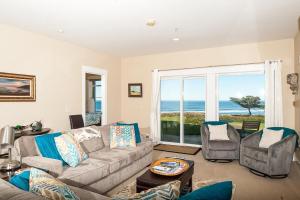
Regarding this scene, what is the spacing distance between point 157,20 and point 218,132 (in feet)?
8.80

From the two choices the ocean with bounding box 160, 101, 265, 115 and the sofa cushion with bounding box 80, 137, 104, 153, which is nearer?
the sofa cushion with bounding box 80, 137, 104, 153

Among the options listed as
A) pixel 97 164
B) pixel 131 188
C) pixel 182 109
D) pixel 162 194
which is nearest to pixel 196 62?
pixel 182 109

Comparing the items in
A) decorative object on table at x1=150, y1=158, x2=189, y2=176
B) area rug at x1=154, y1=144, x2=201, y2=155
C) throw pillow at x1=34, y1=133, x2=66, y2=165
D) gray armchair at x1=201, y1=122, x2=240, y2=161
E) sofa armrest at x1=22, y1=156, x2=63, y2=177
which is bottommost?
area rug at x1=154, y1=144, x2=201, y2=155

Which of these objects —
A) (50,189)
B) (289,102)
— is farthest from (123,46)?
(50,189)

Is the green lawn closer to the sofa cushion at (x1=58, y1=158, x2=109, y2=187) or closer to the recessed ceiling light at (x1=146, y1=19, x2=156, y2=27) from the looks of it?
the recessed ceiling light at (x1=146, y1=19, x2=156, y2=27)

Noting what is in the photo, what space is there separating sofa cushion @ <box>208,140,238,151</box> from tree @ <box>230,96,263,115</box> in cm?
150

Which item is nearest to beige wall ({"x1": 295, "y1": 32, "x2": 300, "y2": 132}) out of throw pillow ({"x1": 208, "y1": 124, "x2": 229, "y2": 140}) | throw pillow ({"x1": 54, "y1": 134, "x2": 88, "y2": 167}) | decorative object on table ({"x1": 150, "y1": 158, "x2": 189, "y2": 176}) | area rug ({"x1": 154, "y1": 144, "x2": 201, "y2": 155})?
throw pillow ({"x1": 208, "y1": 124, "x2": 229, "y2": 140})

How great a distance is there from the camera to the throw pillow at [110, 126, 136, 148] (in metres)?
3.69

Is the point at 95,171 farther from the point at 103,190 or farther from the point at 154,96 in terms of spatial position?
the point at 154,96

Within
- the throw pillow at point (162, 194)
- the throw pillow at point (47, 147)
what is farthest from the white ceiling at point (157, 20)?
the throw pillow at point (162, 194)

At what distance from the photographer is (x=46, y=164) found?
2367mm

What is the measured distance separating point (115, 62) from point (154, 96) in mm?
1630

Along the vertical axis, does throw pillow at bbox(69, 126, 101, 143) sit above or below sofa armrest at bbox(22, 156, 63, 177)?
above

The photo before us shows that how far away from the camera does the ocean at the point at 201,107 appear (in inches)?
212
